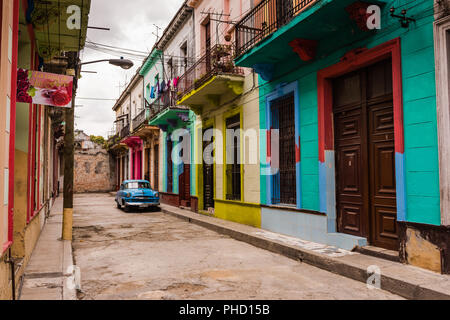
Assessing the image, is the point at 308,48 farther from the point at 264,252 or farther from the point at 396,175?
the point at 264,252

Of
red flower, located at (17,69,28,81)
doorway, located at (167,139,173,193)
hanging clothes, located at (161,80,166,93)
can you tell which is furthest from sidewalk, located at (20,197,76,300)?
hanging clothes, located at (161,80,166,93)

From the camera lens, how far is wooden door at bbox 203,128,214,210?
1333 cm

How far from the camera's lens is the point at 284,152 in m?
8.78

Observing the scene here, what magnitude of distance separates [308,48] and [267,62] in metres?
1.57

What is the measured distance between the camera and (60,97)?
18.5 feet

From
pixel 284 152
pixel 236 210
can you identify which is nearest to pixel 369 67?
pixel 284 152

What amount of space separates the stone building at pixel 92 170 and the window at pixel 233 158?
26312 millimetres

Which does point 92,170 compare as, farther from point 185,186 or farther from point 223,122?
point 223,122

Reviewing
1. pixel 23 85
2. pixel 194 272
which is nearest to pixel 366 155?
pixel 194 272

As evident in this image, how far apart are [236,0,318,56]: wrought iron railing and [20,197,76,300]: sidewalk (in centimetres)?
586

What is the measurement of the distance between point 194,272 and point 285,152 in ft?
13.2

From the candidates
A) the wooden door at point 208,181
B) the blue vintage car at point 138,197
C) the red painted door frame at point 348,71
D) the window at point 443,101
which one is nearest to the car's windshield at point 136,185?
the blue vintage car at point 138,197

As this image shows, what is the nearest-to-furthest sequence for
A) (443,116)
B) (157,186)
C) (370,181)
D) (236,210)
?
1. (443,116)
2. (370,181)
3. (236,210)
4. (157,186)
